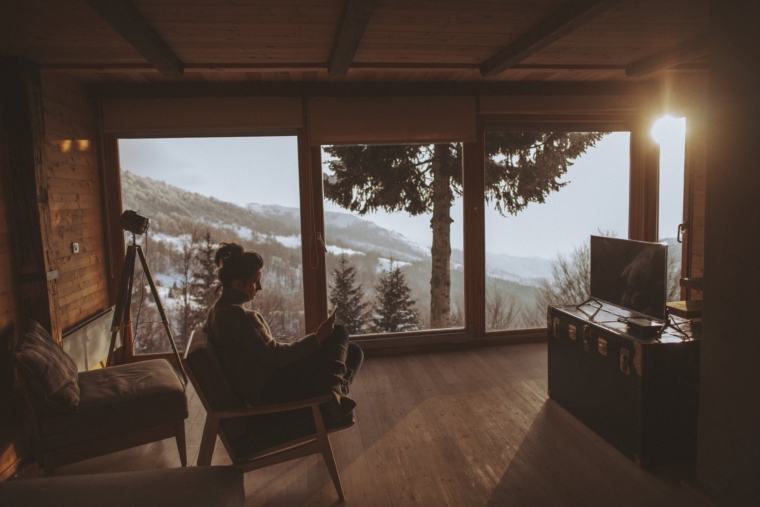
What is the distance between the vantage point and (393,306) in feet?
15.4

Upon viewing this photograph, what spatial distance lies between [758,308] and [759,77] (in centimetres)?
90

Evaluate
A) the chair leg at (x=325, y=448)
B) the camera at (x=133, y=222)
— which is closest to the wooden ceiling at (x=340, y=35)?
the camera at (x=133, y=222)

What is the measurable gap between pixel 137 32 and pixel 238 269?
135 cm

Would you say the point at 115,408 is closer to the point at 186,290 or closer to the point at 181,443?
the point at 181,443

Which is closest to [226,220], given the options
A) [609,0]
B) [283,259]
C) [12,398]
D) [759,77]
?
[283,259]

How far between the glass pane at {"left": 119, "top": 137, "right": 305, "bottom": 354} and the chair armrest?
7.54 feet

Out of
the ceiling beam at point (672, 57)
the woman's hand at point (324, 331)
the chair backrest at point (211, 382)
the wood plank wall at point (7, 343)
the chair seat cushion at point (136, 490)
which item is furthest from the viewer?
the ceiling beam at point (672, 57)

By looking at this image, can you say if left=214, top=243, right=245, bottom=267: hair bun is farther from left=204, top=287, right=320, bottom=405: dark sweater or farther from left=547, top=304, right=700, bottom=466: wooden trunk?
left=547, top=304, right=700, bottom=466: wooden trunk

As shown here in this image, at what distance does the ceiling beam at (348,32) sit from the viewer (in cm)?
236

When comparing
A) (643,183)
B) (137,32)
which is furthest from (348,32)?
(643,183)

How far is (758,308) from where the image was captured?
2.00 metres

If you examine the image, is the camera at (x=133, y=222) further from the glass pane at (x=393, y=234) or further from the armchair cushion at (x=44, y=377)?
the glass pane at (x=393, y=234)

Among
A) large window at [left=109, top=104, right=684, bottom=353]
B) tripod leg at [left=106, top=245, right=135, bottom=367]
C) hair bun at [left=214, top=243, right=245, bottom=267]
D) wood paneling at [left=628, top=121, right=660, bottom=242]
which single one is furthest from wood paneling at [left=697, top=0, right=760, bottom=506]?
tripod leg at [left=106, top=245, right=135, bottom=367]

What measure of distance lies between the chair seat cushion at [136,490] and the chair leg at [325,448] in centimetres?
54
